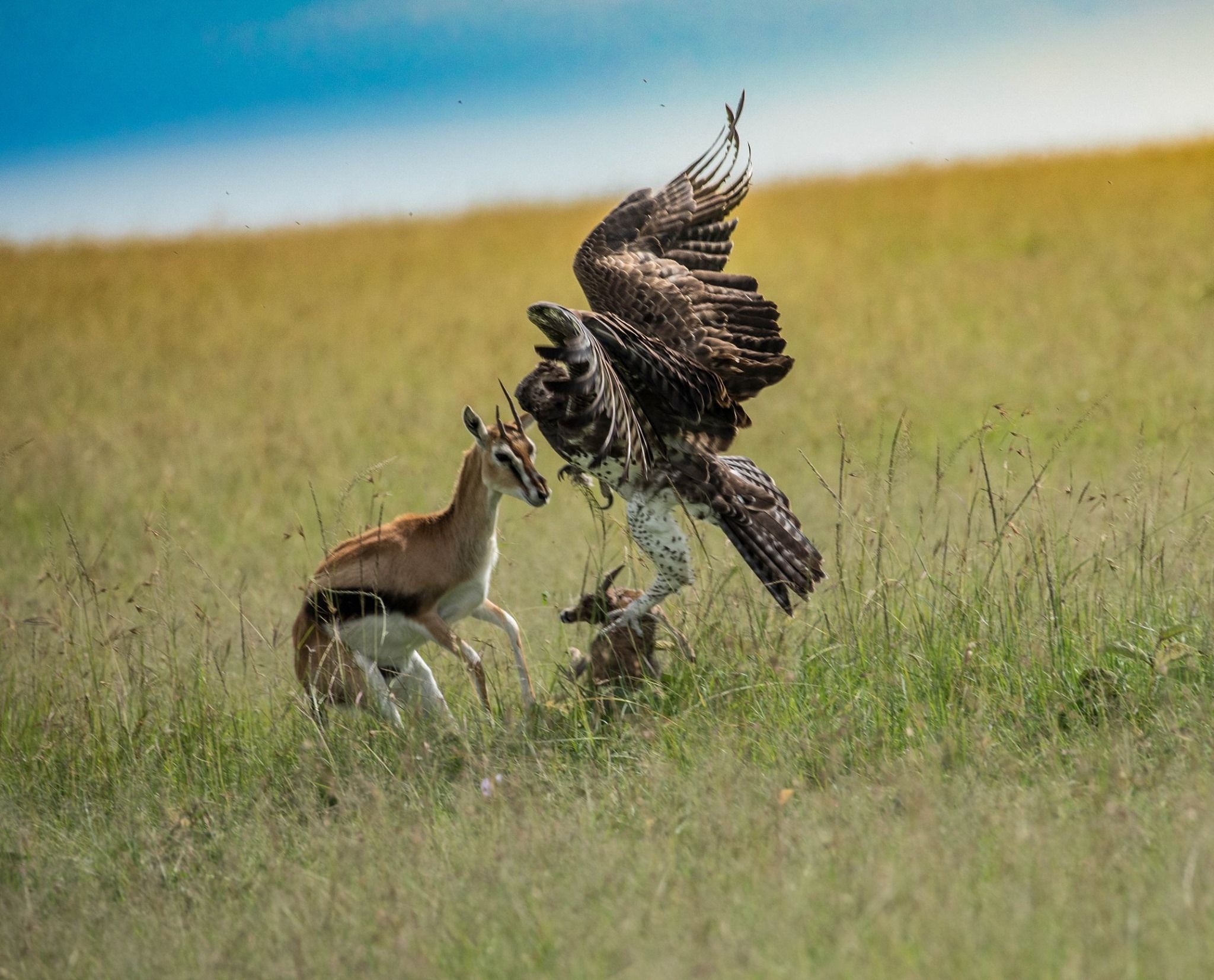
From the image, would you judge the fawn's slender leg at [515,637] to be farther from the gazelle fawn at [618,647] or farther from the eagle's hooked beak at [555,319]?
the eagle's hooked beak at [555,319]

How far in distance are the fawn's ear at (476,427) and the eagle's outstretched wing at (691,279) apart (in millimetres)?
850

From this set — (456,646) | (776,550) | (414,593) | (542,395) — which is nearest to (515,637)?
(456,646)

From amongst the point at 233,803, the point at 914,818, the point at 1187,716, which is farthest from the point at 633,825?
the point at 1187,716

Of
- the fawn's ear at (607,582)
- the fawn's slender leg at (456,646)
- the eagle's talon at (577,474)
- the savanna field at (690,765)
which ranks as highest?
the eagle's talon at (577,474)

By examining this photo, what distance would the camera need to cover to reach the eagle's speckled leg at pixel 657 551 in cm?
586

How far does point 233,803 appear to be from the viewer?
556 centimetres

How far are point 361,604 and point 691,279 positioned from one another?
2468mm

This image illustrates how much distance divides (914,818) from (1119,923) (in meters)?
0.82

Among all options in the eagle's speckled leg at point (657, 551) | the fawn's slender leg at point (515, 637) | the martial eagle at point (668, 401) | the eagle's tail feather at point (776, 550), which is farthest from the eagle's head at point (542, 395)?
the fawn's slender leg at point (515, 637)

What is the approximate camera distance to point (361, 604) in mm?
6246

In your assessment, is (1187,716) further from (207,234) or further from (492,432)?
(207,234)

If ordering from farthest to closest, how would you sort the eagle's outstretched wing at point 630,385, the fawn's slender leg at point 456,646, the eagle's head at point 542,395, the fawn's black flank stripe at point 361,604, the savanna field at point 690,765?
the fawn's black flank stripe at point 361,604
the fawn's slender leg at point 456,646
the eagle's head at point 542,395
the eagle's outstretched wing at point 630,385
the savanna field at point 690,765

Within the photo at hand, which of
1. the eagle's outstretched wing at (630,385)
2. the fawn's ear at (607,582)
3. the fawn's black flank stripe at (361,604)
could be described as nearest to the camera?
the eagle's outstretched wing at (630,385)

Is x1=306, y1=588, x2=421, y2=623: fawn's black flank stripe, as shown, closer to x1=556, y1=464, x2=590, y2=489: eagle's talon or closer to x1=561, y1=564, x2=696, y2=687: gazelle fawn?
x1=561, y1=564, x2=696, y2=687: gazelle fawn
